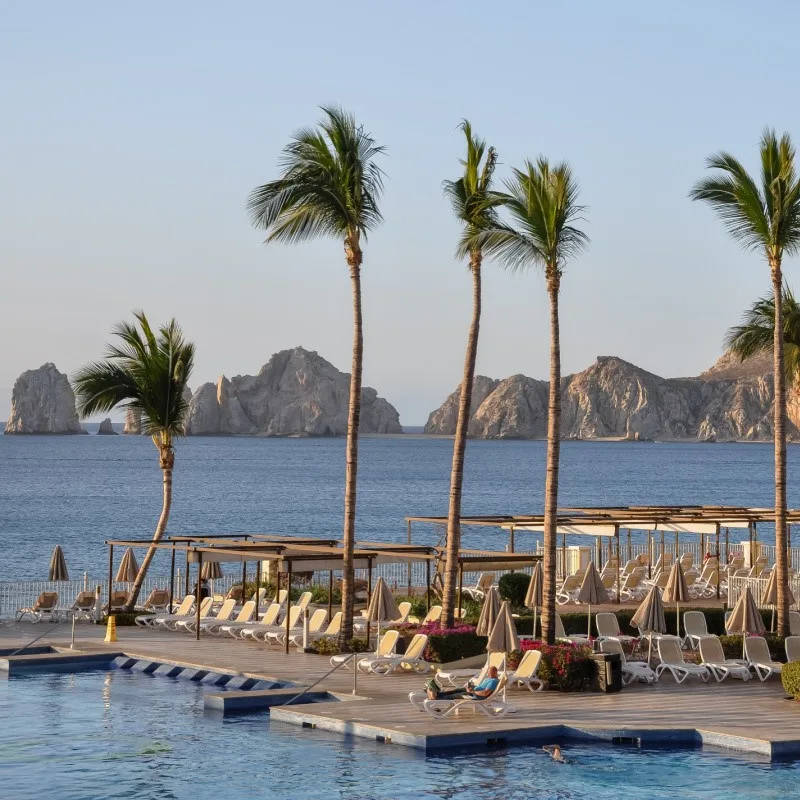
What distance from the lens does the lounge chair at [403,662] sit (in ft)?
69.7

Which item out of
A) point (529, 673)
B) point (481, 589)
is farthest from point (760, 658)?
point (481, 589)

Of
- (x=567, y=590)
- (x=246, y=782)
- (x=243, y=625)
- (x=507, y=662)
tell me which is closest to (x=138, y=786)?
(x=246, y=782)

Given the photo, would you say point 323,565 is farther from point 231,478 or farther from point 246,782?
point 231,478

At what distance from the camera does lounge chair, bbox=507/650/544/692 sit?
19781 millimetres

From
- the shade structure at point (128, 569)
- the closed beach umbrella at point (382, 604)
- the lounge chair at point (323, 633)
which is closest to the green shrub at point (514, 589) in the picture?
the lounge chair at point (323, 633)

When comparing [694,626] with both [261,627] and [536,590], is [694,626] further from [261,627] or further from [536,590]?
[261,627]

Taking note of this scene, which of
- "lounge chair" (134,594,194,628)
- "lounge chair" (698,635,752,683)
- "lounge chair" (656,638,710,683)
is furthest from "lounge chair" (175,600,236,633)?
"lounge chair" (698,635,752,683)

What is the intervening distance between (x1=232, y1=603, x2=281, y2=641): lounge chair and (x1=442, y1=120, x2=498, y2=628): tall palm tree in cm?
453

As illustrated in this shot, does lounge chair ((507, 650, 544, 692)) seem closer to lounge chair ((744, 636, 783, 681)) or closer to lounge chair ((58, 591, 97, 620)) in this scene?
lounge chair ((744, 636, 783, 681))

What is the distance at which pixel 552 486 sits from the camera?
67.9 ft

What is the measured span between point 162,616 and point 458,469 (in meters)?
8.58

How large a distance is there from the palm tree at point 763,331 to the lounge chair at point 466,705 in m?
11.4

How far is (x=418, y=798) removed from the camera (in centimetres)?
1428

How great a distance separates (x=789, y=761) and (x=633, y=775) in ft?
6.30
